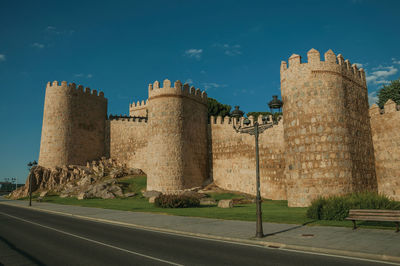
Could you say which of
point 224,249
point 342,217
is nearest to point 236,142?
point 342,217

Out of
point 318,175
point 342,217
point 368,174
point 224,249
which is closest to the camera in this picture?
point 224,249

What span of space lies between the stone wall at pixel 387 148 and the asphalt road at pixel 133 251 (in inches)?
711

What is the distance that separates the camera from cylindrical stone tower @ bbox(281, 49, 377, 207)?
796 inches

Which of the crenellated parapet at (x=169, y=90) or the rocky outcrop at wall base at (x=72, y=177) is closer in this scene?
the crenellated parapet at (x=169, y=90)

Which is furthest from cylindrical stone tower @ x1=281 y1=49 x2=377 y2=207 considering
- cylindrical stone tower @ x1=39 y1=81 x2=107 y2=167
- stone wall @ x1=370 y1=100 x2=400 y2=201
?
cylindrical stone tower @ x1=39 y1=81 x2=107 y2=167

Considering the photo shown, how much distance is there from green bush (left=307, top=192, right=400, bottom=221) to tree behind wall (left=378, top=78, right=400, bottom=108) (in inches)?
913

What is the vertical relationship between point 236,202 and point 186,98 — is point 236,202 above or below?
below

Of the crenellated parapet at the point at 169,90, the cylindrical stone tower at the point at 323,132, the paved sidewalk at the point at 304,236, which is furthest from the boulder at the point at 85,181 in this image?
the cylindrical stone tower at the point at 323,132

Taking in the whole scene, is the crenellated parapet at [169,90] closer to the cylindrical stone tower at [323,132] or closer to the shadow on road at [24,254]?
the cylindrical stone tower at [323,132]

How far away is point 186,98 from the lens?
33500 millimetres

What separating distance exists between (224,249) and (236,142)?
23.6m

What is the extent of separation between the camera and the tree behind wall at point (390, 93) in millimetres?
33094

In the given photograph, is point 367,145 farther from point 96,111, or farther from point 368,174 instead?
point 96,111

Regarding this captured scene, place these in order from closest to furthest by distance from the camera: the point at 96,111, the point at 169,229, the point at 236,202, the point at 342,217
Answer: the point at 169,229, the point at 342,217, the point at 236,202, the point at 96,111
